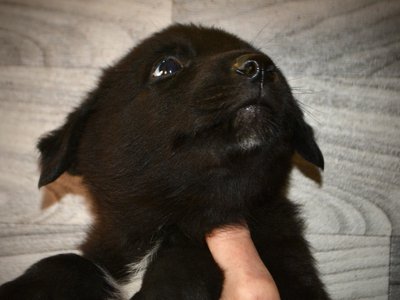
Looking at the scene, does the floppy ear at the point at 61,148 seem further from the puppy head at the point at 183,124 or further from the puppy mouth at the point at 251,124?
the puppy mouth at the point at 251,124

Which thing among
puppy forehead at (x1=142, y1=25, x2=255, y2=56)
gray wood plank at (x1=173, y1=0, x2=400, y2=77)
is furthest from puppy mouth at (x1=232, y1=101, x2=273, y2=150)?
gray wood plank at (x1=173, y1=0, x2=400, y2=77)

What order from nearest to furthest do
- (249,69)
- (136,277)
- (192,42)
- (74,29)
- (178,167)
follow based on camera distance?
(249,69)
(178,167)
(136,277)
(192,42)
(74,29)

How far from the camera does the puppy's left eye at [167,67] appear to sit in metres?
1.72

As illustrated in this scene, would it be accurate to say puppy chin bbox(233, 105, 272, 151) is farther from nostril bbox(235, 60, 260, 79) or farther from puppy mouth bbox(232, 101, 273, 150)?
nostril bbox(235, 60, 260, 79)

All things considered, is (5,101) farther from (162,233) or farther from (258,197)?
(258,197)

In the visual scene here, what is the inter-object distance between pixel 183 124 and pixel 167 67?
1.27 ft

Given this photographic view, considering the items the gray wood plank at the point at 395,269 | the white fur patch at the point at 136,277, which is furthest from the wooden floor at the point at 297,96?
the white fur patch at the point at 136,277

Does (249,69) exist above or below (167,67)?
A: above

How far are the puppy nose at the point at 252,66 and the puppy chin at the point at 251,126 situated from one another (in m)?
0.10

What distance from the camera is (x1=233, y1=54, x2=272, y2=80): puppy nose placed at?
1.36m

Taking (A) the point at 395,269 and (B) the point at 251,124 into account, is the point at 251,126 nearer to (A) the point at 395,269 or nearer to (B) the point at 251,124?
(B) the point at 251,124

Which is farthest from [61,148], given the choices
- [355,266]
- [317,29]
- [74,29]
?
[355,266]

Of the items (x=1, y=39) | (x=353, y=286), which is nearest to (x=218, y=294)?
(x=353, y=286)

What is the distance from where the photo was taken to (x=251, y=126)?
1364mm
